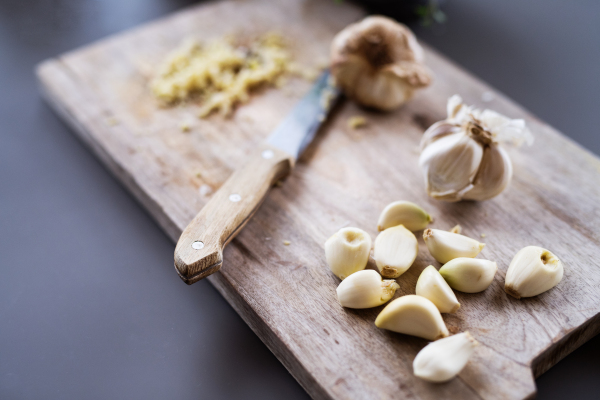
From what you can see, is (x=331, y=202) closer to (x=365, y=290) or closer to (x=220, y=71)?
(x=365, y=290)

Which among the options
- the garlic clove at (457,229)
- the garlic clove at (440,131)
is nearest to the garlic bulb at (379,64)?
the garlic clove at (440,131)

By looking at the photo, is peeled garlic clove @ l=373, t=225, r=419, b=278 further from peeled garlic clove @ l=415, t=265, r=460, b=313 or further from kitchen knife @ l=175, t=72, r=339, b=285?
kitchen knife @ l=175, t=72, r=339, b=285

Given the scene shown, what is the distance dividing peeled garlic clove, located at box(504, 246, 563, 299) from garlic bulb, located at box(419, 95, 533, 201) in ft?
0.61

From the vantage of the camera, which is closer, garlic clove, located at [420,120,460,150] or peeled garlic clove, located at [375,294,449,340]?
peeled garlic clove, located at [375,294,449,340]

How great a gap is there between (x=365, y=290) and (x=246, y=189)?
35cm

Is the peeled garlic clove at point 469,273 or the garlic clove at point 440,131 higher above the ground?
the garlic clove at point 440,131

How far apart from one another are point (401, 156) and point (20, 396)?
3.28ft

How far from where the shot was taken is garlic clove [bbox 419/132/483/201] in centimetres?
106

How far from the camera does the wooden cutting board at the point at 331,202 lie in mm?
876

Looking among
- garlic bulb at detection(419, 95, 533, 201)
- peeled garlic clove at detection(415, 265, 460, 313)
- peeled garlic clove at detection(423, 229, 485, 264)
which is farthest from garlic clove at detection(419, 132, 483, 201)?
peeled garlic clove at detection(415, 265, 460, 313)

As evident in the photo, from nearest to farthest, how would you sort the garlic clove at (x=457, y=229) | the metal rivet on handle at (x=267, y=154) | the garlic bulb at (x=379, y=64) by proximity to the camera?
the garlic clove at (x=457, y=229), the metal rivet on handle at (x=267, y=154), the garlic bulb at (x=379, y=64)

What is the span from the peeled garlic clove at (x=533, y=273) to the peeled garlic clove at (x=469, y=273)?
0.13 feet

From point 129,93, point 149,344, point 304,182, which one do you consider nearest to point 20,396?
point 149,344

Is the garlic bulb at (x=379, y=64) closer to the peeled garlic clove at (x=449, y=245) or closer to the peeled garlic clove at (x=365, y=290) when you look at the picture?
the peeled garlic clove at (x=449, y=245)
